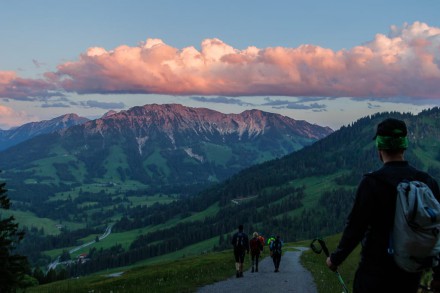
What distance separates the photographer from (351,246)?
746 centimetres

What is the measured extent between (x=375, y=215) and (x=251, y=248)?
34361 millimetres

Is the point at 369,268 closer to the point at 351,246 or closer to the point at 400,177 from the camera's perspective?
the point at 351,246

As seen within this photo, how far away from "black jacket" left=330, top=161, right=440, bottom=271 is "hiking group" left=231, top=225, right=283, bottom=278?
2814 cm

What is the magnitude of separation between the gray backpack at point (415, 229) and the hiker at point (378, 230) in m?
0.17

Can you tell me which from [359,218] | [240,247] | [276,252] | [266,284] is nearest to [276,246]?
[276,252]

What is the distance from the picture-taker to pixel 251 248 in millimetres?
40750

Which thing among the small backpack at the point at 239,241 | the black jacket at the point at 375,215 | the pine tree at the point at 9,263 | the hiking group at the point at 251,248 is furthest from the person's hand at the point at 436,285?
the small backpack at the point at 239,241

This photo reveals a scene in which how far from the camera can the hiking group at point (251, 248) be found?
35531mm

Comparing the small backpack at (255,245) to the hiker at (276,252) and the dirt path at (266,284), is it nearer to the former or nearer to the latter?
the hiker at (276,252)

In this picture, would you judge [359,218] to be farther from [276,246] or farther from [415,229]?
[276,246]

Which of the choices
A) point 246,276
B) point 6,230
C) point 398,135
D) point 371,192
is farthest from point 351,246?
point 246,276

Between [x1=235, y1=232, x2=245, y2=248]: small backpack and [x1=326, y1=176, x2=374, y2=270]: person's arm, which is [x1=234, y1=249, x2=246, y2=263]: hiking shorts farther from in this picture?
[x1=326, y1=176, x2=374, y2=270]: person's arm

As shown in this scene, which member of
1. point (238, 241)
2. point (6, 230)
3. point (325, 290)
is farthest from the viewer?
point (238, 241)

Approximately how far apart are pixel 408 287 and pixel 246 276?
1218 inches
